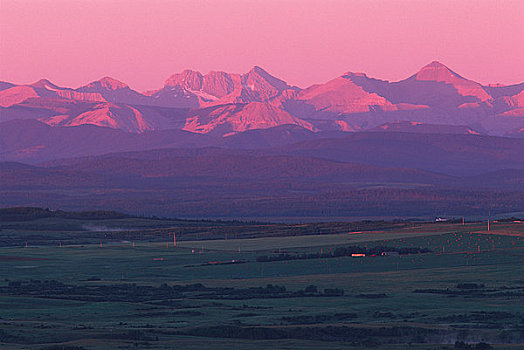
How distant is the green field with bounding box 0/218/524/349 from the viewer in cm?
7106

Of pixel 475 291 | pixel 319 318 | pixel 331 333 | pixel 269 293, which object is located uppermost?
pixel 475 291

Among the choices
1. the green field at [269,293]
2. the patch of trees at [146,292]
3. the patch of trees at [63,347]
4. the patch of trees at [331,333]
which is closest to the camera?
the patch of trees at [63,347]

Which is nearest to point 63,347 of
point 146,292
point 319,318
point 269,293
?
point 319,318

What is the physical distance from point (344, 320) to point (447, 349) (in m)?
16.4

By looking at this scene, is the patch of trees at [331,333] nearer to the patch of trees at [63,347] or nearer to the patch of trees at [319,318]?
the patch of trees at [319,318]

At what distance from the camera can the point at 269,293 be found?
3981 inches

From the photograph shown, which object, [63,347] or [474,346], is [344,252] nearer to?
[474,346]

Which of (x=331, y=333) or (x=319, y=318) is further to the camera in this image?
(x=319, y=318)

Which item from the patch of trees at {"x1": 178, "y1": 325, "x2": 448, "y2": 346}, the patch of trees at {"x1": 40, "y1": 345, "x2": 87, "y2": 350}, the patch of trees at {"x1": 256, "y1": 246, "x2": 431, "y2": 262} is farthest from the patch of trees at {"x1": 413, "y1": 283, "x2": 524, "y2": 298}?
the patch of trees at {"x1": 40, "y1": 345, "x2": 87, "y2": 350}

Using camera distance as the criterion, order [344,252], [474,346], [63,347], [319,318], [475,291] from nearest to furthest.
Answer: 1. [63,347]
2. [474,346]
3. [319,318]
4. [475,291]
5. [344,252]

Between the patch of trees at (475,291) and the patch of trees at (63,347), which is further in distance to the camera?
the patch of trees at (475,291)

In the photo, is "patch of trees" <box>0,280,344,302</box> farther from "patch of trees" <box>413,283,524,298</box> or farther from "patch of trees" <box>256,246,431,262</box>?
"patch of trees" <box>256,246,431,262</box>

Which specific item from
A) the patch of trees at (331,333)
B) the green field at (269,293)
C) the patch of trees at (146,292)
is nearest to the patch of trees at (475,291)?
the green field at (269,293)

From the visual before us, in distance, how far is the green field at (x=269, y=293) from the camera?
71062 mm
